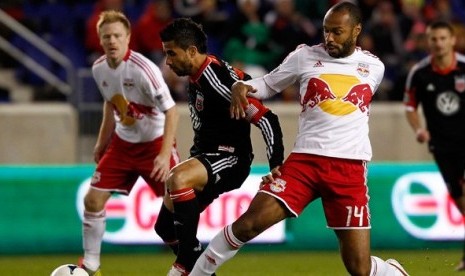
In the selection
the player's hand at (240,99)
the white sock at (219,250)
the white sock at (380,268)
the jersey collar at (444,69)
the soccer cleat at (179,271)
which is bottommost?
the soccer cleat at (179,271)

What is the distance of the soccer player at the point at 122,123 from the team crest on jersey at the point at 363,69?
2.19 metres

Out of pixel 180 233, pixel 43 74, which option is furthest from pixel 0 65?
pixel 180 233

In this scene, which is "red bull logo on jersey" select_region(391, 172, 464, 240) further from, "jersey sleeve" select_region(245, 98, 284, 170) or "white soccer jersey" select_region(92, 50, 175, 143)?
"jersey sleeve" select_region(245, 98, 284, 170)

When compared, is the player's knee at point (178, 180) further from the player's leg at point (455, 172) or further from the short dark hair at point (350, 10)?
the player's leg at point (455, 172)

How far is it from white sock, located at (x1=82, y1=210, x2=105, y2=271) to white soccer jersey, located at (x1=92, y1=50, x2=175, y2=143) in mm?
721

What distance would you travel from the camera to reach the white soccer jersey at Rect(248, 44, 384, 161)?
848 centimetres

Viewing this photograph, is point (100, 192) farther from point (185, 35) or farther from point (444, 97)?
point (444, 97)

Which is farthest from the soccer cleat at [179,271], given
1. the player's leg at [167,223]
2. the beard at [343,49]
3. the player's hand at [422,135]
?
the player's hand at [422,135]

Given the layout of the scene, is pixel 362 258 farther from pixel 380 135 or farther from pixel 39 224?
pixel 380 135

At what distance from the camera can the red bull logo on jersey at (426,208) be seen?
47.8 ft

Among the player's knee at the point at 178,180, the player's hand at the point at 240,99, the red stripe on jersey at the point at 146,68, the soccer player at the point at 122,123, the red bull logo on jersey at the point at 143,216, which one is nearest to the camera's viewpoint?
the player's hand at the point at 240,99

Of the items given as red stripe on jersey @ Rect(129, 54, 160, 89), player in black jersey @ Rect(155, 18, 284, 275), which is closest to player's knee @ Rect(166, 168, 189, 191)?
player in black jersey @ Rect(155, 18, 284, 275)

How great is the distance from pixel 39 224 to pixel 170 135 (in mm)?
4687

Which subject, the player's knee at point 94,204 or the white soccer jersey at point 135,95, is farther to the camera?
the player's knee at point 94,204
